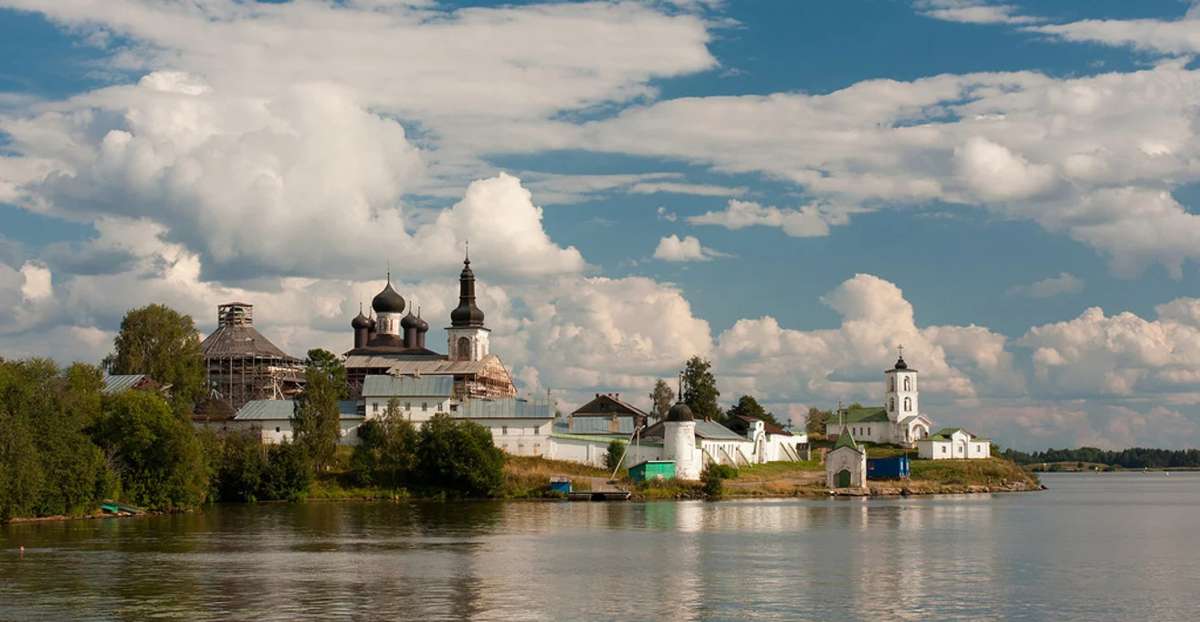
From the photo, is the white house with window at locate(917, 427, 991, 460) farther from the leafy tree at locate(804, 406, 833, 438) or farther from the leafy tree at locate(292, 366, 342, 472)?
the leafy tree at locate(292, 366, 342, 472)

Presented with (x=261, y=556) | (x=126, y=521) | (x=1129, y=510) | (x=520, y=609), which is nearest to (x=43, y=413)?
(x=126, y=521)

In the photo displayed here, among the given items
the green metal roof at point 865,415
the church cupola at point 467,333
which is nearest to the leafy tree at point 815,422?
the green metal roof at point 865,415

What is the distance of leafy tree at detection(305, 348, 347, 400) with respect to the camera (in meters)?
101

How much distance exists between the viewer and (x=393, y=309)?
121000 millimetres

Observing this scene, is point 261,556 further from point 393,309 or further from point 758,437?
point 393,309

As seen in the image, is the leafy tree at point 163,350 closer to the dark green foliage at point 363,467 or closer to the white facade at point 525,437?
the dark green foliage at point 363,467

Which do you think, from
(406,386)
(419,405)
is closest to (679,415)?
(419,405)

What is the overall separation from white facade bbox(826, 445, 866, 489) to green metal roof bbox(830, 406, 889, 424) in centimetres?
3167

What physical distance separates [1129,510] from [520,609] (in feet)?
198

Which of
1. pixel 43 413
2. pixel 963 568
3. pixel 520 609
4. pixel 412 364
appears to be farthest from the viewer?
pixel 412 364

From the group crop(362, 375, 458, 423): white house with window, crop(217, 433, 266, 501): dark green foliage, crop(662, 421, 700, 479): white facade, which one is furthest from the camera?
crop(362, 375, 458, 423): white house with window

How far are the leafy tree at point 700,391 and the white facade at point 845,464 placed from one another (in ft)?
81.6

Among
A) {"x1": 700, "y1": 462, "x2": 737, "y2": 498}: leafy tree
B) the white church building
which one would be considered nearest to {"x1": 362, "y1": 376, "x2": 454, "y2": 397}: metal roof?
{"x1": 700, "y1": 462, "x2": 737, "y2": 498}: leafy tree

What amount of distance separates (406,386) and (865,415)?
4988cm
